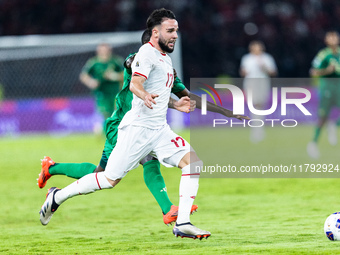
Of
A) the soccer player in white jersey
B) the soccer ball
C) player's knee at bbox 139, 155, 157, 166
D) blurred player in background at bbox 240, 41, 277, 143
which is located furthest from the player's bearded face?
blurred player in background at bbox 240, 41, 277, 143

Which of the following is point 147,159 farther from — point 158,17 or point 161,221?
point 158,17

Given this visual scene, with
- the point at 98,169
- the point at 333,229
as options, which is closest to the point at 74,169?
the point at 98,169

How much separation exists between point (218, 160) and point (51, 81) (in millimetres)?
10585

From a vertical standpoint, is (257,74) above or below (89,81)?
below

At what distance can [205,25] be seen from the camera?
28328 millimetres

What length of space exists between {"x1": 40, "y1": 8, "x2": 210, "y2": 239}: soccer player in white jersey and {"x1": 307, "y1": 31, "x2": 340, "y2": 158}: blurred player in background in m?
7.84

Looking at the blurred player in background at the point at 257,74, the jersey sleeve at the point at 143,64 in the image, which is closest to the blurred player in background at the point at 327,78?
the blurred player in background at the point at 257,74

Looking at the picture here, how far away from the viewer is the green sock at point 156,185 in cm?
614

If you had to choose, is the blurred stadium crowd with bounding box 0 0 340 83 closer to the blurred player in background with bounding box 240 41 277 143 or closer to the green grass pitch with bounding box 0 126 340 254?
the blurred player in background with bounding box 240 41 277 143

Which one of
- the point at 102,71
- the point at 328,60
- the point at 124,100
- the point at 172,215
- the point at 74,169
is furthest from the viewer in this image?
the point at 102,71

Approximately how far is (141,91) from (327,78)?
886cm

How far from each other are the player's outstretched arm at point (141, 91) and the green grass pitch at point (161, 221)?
1177 mm

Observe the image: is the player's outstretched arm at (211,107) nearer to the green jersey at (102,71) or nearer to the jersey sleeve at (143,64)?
the jersey sleeve at (143,64)

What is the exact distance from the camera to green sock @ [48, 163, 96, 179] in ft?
22.2
